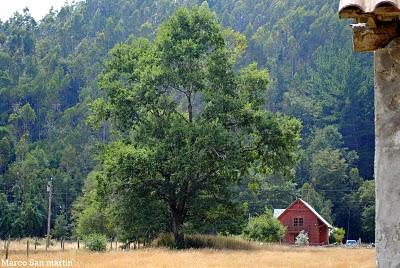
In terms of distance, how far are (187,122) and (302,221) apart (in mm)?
35350

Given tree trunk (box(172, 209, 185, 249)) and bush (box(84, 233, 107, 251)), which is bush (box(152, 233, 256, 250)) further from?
bush (box(84, 233, 107, 251))

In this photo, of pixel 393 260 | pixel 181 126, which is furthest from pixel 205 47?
pixel 393 260

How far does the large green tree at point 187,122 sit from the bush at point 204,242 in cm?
50

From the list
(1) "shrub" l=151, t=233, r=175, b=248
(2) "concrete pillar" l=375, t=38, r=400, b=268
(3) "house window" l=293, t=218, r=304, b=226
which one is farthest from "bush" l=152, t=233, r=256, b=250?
(3) "house window" l=293, t=218, r=304, b=226

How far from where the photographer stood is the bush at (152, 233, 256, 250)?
33.9 metres

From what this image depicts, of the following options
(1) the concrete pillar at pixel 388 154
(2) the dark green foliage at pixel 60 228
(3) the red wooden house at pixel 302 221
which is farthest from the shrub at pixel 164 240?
(2) the dark green foliage at pixel 60 228

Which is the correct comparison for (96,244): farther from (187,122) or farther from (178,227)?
(187,122)

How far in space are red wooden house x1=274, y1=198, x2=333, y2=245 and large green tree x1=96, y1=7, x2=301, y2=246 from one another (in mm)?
32349

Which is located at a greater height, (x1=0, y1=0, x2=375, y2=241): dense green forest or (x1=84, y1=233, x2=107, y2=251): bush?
(x1=0, y1=0, x2=375, y2=241): dense green forest

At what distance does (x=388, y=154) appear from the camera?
203 inches

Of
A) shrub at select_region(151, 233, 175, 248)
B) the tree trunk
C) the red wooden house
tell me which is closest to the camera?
the tree trunk

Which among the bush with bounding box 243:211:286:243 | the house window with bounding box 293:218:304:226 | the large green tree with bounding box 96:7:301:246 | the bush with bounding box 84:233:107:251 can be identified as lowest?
the bush with bounding box 84:233:107:251

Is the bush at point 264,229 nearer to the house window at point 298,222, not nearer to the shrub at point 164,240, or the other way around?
the shrub at point 164,240

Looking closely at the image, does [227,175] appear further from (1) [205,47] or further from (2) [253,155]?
(1) [205,47]
